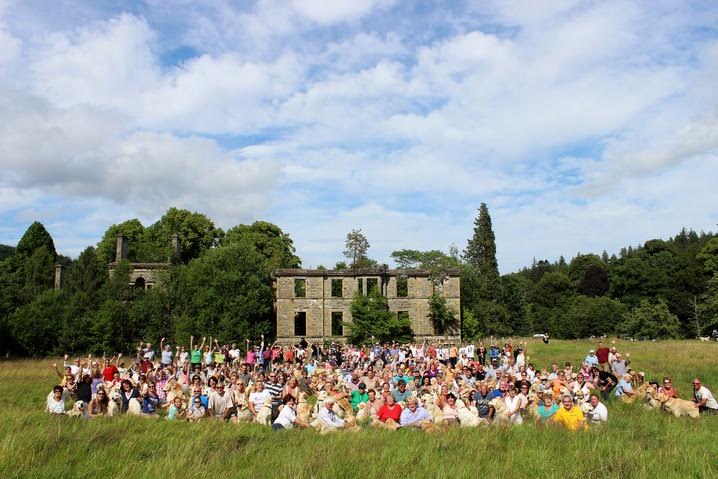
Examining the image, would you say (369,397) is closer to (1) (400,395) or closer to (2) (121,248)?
(1) (400,395)

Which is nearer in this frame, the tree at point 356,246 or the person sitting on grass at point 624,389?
the person sitting on grass at point 624,389

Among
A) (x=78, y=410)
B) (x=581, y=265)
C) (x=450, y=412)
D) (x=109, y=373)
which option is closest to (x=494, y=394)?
(x=450, y=412)

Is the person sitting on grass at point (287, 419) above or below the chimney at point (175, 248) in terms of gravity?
below

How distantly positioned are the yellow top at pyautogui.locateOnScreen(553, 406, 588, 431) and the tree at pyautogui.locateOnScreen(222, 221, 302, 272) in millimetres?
47665

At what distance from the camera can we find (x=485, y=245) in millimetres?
55875

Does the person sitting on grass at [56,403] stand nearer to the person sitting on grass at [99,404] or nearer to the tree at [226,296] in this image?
the person sitting on grass at [99,404]

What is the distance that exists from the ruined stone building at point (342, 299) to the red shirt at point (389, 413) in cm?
2909

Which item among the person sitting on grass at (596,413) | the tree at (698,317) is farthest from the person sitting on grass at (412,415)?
the tree at (698,317)

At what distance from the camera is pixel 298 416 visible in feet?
40.2

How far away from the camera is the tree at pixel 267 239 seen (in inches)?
2336

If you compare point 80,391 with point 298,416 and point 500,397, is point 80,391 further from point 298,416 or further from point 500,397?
point 500,397

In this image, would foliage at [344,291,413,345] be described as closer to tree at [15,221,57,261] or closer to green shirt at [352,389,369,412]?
green shirt at [352,389,369,412]

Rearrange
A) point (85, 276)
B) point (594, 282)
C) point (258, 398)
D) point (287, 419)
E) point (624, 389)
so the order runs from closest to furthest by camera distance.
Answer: point (287, 419) → point (258, 398) → point (624, 389) → point (85, 276) → point (594, 282)

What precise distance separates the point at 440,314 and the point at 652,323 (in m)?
26.7
